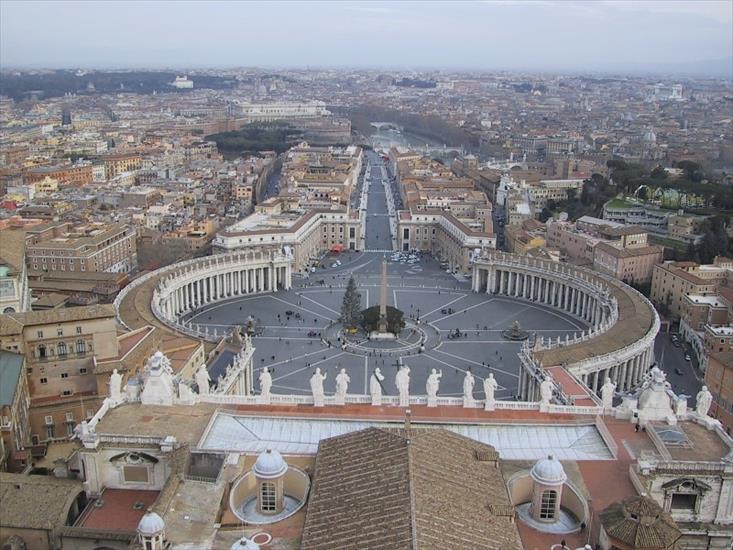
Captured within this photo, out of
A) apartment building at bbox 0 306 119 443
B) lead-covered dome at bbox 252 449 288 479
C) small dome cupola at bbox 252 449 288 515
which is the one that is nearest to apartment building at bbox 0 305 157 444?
apartment building at bbox 0 306 119 443

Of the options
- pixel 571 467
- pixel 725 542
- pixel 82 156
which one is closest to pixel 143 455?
pixel 571 467

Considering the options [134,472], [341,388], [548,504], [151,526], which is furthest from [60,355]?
[548,504]

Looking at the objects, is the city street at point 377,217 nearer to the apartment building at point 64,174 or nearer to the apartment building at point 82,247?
the apartment building at point 82,247

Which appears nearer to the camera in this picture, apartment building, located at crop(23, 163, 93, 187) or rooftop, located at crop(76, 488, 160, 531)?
rooftop, located at crop(76, 488, 160, 531)

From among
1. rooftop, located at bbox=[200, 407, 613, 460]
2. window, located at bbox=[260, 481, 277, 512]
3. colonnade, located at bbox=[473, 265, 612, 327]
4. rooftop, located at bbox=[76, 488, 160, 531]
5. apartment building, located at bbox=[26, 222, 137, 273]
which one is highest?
window, located at bbox=[260, 481, 277, 512]

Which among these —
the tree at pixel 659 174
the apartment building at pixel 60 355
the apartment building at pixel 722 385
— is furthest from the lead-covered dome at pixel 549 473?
the tree at pixel 659 174

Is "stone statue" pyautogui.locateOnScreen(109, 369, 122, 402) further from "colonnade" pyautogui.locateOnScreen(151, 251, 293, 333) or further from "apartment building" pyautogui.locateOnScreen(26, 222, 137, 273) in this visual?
"apartment building" pyautogui.locateOnScreen(26, 222, 137, 273)

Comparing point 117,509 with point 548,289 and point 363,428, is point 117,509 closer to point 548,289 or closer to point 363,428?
point 363,428
